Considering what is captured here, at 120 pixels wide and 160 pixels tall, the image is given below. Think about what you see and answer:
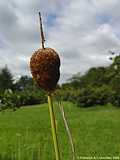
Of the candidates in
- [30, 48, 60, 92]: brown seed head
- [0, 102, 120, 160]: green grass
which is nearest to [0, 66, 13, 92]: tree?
[0, 102, 120, 160]: green grass

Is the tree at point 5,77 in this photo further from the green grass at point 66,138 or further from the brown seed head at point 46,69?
the brown seed head at point 46,69

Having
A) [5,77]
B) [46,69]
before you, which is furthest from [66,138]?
[5,77]

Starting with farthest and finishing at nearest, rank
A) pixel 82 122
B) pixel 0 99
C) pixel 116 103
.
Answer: pixel 116 103 → pixel 82 122 → pixel 0 99

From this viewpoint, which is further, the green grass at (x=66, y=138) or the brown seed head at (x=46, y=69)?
the green grass at (x=66, y=138)

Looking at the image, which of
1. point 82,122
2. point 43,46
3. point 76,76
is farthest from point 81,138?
point 76,76

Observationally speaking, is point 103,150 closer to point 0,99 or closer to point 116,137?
point 116,137

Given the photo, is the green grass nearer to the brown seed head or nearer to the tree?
the brown seed head

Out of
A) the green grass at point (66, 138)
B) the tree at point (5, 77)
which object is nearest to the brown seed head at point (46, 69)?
the green grass at point (66, 138)

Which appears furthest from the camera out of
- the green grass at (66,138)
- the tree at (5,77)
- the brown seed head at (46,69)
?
the tree at (5,77)
